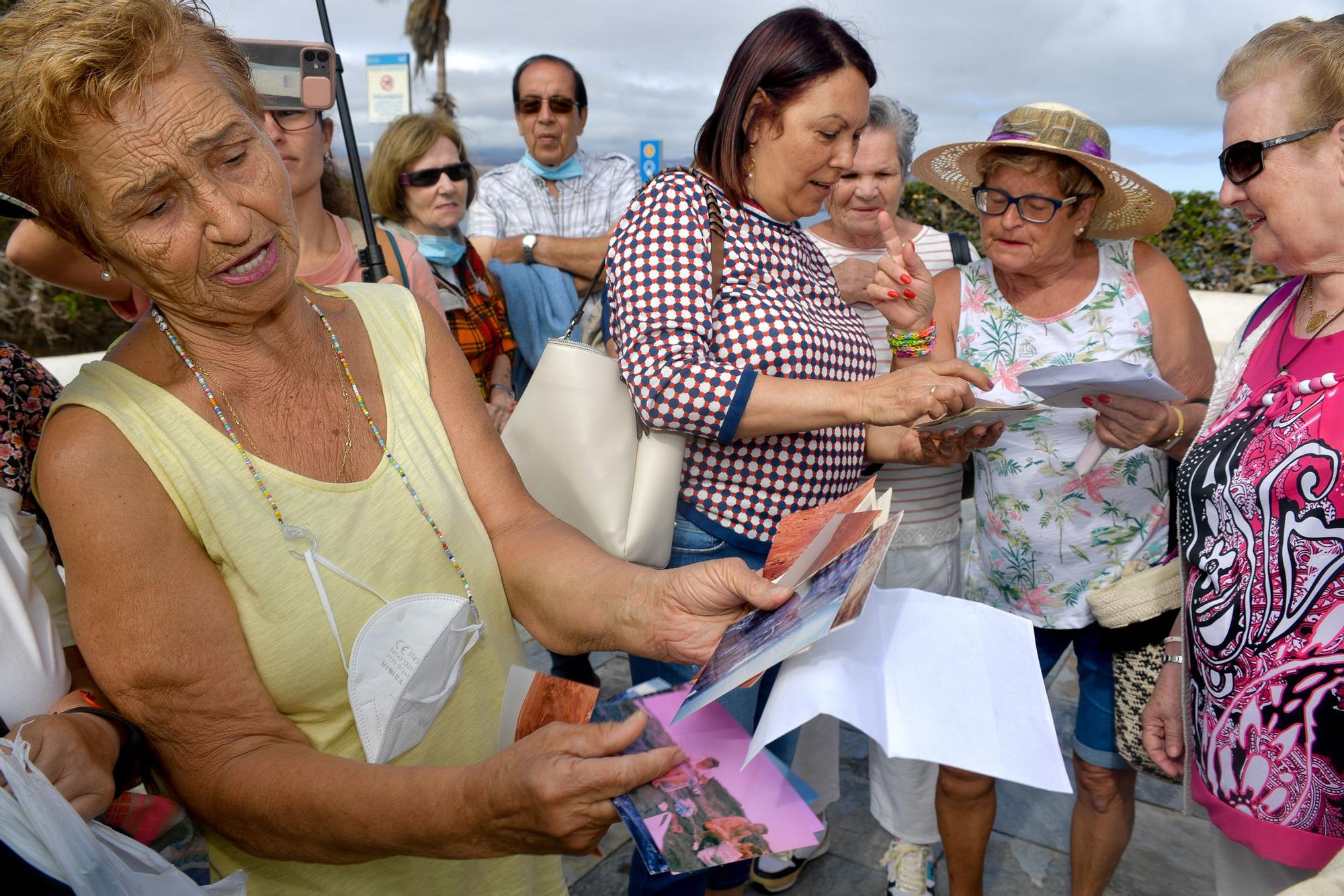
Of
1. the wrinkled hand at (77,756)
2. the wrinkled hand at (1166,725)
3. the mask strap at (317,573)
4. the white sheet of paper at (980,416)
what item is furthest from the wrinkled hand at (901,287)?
the wrinkled hand at (77,756)

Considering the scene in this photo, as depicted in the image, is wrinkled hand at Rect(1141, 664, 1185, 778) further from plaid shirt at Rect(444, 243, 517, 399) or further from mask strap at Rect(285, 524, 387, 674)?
plaid shirt at Rect(444, 243, 517, 399)

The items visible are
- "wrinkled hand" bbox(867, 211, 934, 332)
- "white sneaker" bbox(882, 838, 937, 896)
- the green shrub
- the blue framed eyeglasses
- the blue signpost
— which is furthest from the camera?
the green shrub

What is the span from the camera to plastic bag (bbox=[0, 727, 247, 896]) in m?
1.09

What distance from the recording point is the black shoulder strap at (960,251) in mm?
3391

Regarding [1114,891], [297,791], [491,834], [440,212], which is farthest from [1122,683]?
[440,212]

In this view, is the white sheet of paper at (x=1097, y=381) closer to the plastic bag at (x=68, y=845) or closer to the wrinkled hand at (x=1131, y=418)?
the wrinkled hand at (x=1131, y=418)

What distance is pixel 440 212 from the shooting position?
4.05 meters

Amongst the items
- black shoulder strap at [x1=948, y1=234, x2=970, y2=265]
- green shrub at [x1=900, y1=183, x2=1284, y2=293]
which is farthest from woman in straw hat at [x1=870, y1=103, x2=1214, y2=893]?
green shrub at [x1=900, y1=183, x2=1284, y2=293]

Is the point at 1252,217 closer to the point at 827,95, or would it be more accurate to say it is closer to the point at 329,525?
the point at 827,95

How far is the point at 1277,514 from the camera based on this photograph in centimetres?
175

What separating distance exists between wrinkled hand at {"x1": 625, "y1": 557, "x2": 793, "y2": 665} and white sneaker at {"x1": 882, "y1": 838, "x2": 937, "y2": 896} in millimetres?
1908

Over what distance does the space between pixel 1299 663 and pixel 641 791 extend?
1310mm

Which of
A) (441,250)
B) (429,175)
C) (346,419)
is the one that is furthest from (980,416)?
(429,175)

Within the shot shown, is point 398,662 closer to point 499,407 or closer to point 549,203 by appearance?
point 499,407
